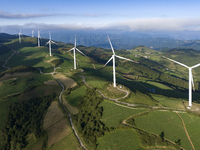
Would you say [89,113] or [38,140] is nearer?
[38,140]

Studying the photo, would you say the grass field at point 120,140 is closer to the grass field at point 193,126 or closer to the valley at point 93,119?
the valley at point 93,119

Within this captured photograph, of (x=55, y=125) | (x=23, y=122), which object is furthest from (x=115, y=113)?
(x=23, y=122)

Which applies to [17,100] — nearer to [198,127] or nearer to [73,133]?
[73,133]

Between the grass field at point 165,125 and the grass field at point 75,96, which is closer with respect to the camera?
the grass field at point 165,125

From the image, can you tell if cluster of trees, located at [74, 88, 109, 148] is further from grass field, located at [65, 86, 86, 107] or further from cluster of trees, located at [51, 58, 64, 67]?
cluster of trees, located at [51, 58, 64, 67]

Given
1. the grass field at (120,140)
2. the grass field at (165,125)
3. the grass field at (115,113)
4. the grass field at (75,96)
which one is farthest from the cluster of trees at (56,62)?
the grass field at (165,125)

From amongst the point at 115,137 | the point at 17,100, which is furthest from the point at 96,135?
the point at 17,100
